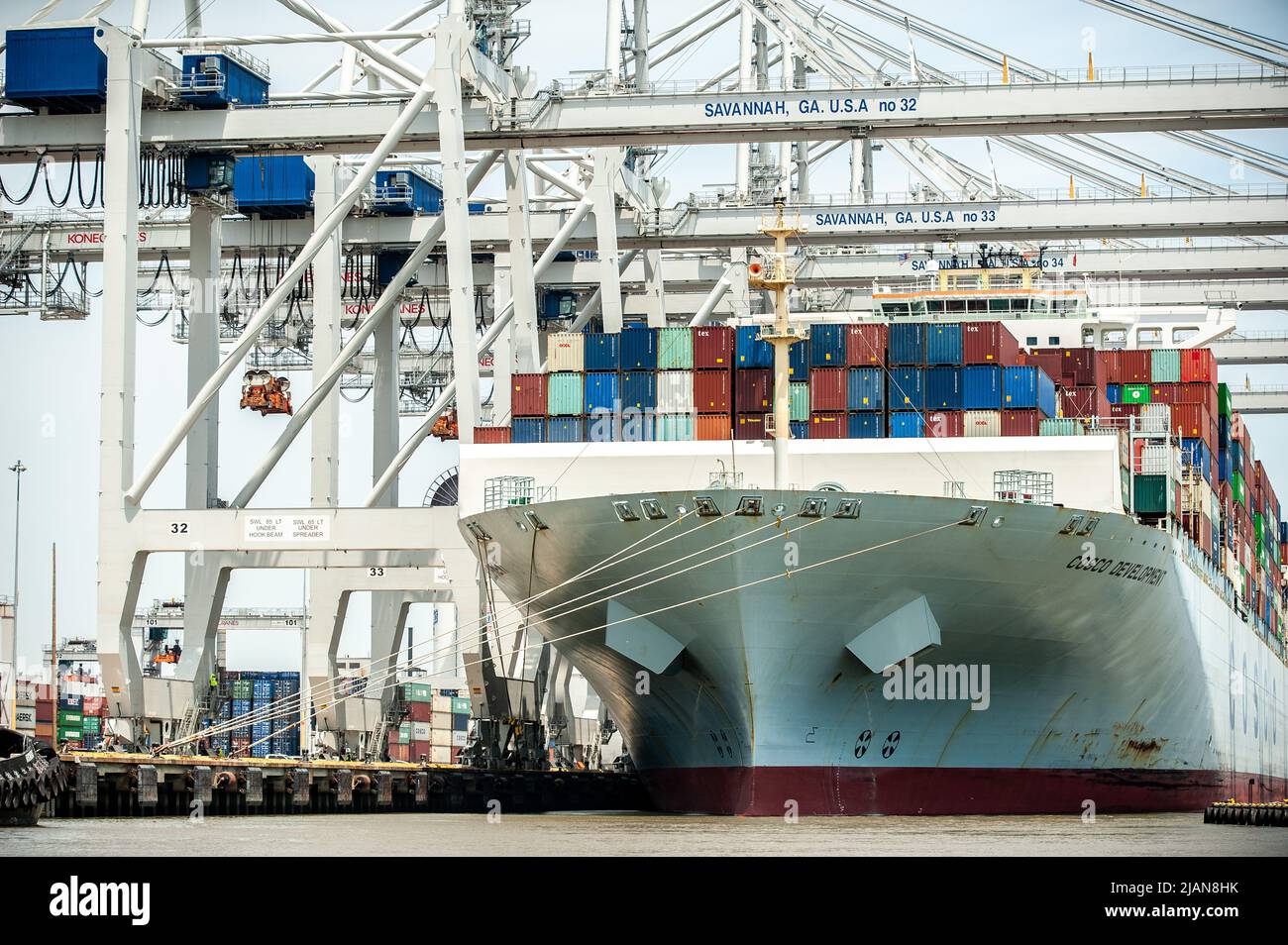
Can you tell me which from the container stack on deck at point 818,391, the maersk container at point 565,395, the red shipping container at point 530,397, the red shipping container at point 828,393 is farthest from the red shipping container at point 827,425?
the red shipping container at point 530,397

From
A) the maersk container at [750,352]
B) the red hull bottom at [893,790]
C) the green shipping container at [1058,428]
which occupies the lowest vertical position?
the red hull bottom at [893,790]

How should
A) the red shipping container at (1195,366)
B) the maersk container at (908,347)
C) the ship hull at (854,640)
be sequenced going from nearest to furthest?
the ship hull at (854,640) < the maersk container at (908,347) < the red shipping container at (1195,366)

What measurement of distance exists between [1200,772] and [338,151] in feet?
75.6

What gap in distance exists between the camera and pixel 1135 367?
40.4 meters

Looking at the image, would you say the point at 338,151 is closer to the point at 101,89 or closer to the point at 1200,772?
the point at 101,89

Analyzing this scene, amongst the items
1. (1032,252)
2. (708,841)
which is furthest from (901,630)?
(1032,252)

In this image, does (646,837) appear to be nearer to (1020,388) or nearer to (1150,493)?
(1020,388)

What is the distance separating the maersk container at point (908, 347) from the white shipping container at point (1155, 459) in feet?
18.8

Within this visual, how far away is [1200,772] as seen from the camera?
40.0m

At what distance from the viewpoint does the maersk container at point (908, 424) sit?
3319 centimetres

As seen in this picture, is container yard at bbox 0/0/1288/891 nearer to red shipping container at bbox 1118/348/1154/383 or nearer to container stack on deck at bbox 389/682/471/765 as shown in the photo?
red shipping container at bbox 1118/348/1154/383

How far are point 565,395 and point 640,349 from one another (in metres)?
1.70

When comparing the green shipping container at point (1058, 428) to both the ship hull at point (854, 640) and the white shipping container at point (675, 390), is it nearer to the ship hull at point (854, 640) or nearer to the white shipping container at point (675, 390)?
the ship hull at point (854, 640)

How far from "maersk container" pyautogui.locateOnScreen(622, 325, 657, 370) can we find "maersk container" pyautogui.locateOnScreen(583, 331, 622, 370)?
13cm
